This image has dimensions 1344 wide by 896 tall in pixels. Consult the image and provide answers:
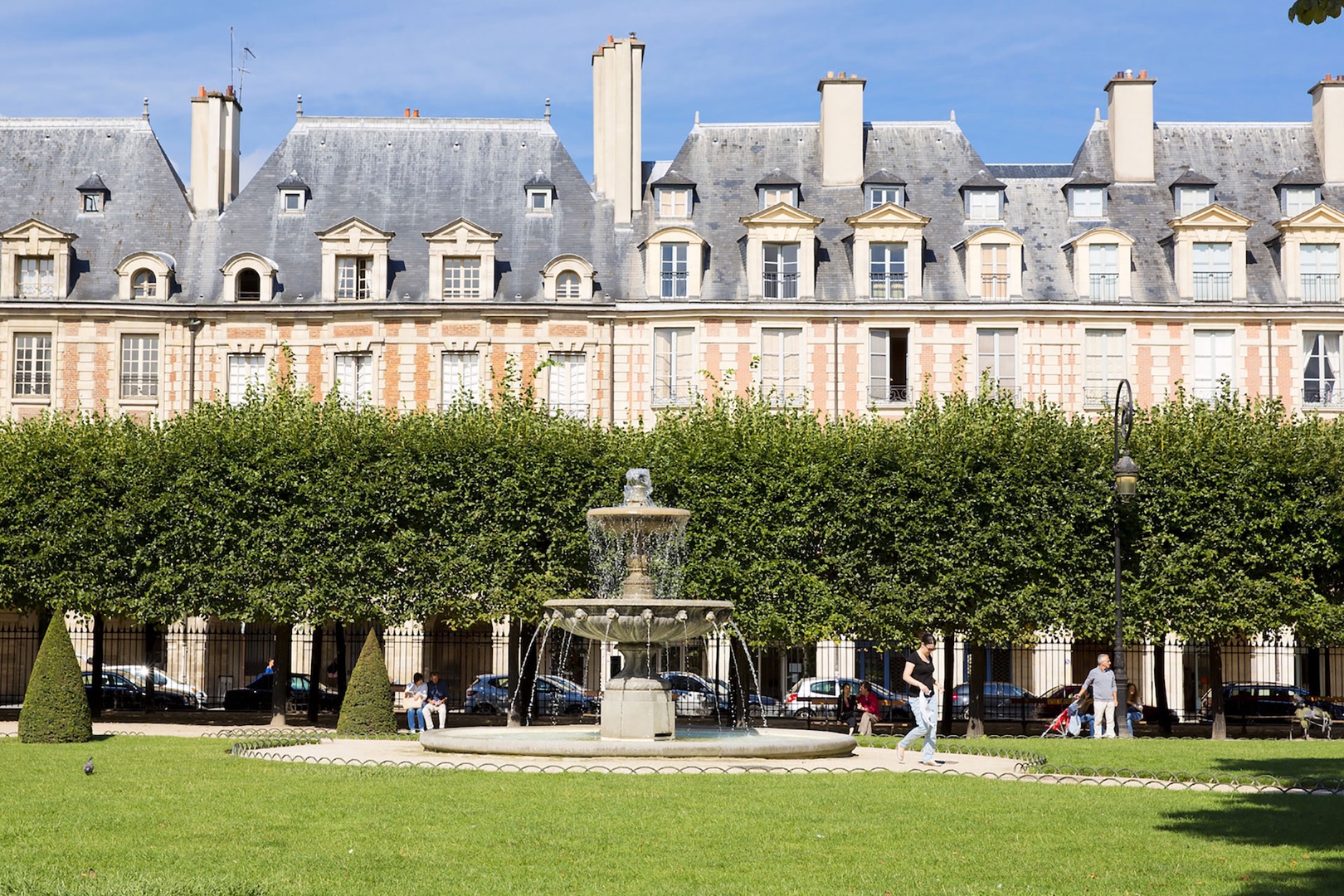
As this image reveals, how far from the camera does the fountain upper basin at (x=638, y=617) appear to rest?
18.6 m

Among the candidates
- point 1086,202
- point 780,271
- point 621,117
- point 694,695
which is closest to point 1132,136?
point 1086,202

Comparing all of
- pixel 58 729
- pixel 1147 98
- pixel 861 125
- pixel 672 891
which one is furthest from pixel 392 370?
pixel 672 891

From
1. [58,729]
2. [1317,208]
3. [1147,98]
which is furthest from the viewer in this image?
[1147,98]

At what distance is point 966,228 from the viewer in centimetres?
3862

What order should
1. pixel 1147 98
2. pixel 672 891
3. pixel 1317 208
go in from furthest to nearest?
pixel 1147 98 → pixel 1317 208 → pixel 672 891

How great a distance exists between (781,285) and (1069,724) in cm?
1464

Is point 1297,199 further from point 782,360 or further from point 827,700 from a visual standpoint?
point 827,700

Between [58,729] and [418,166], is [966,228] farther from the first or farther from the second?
[58,729]

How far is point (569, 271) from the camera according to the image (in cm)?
3744

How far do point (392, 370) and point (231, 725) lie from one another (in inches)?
424

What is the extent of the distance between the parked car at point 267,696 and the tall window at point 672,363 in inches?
398

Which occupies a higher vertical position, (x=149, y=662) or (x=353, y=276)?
(x=353, y=276)

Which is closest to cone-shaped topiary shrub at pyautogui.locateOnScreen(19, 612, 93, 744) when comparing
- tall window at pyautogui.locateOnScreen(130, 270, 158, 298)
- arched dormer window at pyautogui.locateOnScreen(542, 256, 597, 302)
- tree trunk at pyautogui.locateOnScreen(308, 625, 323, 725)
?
tree trunk at pyautogui.locateOnScreen(308, 625, 323, 725)

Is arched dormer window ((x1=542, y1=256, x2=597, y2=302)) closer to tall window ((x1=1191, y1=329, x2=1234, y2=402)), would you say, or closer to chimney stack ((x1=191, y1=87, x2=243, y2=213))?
chimney stack ((x1=191, y1=87, x2=243, y2=213))
